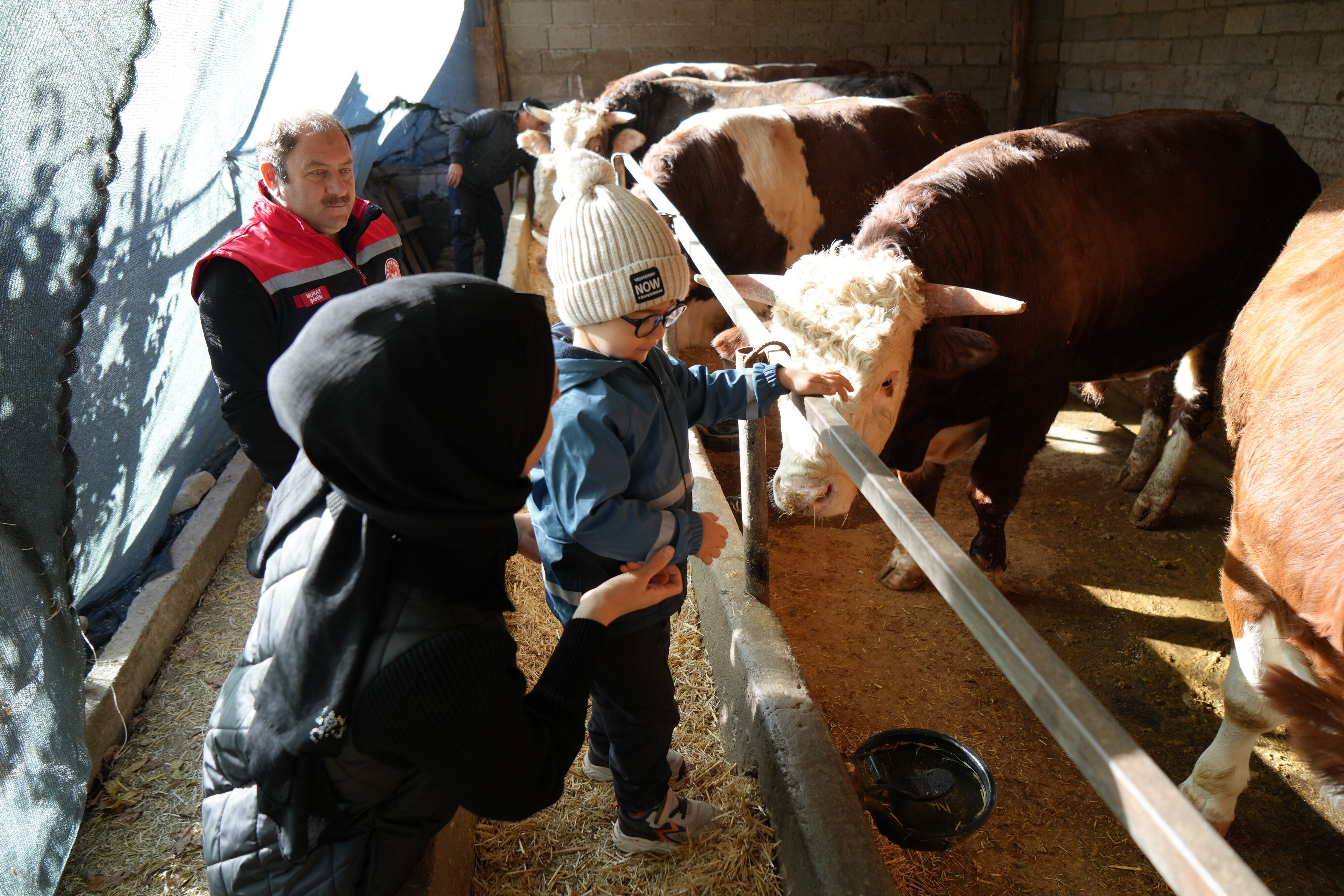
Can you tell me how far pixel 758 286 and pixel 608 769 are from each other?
1750 mm

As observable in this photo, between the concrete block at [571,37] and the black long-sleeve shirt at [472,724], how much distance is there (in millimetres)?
10872

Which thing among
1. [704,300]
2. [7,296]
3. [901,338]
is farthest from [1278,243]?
[7,296]

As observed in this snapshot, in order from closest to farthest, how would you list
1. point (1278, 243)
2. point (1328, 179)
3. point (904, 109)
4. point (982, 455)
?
point (982, 455)
point (1278, 243)
point (1328, 179)
point (904, 109)

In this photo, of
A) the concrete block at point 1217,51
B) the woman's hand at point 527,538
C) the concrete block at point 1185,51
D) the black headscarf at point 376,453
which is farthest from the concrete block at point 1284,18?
the black headscarf at point 376,453

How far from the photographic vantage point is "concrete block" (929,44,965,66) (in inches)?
403

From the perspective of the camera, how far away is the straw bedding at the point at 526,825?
6.68ft

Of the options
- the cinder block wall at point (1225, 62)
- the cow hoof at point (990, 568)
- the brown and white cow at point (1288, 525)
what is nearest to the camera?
the brown and white cow at point (1288, 525)

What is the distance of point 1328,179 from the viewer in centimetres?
493

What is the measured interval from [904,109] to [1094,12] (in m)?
3.62

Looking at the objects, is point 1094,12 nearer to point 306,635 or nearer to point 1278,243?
point 1278,243

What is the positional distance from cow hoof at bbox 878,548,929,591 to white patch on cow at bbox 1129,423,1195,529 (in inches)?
56.3

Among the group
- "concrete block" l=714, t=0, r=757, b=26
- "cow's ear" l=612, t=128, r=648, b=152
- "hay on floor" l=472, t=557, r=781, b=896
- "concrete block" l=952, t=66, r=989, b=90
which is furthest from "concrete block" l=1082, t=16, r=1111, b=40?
"hay on floor" l=472, t=557, r=781, b=896

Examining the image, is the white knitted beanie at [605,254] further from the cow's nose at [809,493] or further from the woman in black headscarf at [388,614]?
the cow's nose at [809,493]

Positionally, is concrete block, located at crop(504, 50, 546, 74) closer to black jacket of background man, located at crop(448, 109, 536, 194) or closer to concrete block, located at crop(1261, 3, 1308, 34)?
black jacket of background man, located at crop(448, 109, 536, 194)
